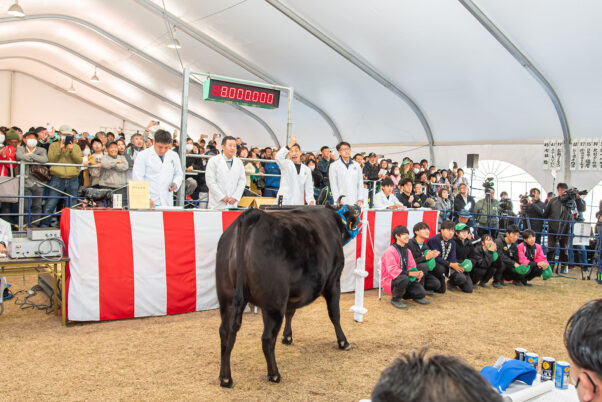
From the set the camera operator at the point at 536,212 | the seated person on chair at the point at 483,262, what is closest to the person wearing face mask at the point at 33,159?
the seated person on chair at the point at 483,262

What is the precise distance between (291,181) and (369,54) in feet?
22.4

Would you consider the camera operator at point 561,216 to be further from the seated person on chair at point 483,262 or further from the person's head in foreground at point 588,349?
the person's head in foreground at point 588,349

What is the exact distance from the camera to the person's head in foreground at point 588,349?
992 mm

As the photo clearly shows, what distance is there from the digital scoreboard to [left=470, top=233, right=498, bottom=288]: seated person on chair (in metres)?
3.72

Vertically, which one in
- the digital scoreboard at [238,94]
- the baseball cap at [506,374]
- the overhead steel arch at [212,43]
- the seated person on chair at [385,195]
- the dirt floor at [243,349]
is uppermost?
the overhead steel arch at [212,43]

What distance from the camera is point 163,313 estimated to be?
459 centimetres

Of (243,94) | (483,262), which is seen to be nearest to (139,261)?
(243,94)

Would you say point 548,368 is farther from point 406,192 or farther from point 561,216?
point 561,216

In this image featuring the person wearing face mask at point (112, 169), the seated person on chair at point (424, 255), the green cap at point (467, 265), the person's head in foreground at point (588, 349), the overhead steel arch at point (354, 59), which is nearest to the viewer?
the person's head in foreground at point (588, 349)

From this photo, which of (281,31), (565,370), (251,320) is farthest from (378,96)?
(565,370)

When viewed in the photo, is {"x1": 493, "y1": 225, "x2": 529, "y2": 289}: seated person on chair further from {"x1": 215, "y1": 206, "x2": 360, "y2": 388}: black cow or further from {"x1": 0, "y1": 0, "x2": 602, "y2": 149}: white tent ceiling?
{"x1": 0, "y1": 0, "x2": 602, "y2": 149}: white tent ceiling

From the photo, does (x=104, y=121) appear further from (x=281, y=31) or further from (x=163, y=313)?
(x=163, y=313)

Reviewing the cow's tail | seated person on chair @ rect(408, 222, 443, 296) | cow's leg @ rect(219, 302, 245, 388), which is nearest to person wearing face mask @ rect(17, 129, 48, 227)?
the cow's tail

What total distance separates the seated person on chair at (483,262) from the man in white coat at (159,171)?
433 centimetres
